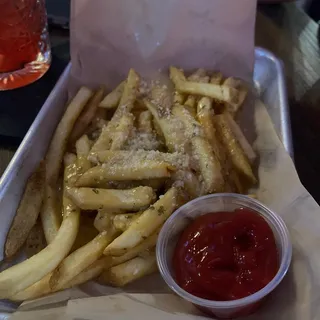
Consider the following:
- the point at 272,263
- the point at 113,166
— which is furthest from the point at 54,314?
the point at 272,263

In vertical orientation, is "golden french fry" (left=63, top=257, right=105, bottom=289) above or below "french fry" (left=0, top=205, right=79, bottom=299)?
below

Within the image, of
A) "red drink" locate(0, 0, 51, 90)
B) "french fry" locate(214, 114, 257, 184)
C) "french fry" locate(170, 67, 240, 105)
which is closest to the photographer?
"french fry" locate(214, 114, 257, 184)

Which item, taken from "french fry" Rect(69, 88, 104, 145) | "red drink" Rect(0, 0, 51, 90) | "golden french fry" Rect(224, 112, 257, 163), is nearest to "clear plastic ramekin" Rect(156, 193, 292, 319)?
"golden french fry" Rect(224, 112, 257, 163)

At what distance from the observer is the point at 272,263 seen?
1.22 metres

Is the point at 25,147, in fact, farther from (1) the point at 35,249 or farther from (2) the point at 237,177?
(2) the point at 237,177

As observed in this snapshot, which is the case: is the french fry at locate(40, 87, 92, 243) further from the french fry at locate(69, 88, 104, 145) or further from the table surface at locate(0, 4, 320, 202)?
the table surface at locate(0, 4, 320, 202)

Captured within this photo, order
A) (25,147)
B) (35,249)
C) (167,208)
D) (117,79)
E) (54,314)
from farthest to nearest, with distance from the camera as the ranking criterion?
(117,79) → (25,147) → (35,249) → (167,208) → (54,314)

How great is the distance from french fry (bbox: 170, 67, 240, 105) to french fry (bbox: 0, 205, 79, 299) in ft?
2.05

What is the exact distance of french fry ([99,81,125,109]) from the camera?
5.66 ft

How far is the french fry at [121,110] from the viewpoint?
4.96 ft

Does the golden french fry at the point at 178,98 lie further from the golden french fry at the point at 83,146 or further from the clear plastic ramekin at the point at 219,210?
the clear plastic ramekin at the point at 219,210

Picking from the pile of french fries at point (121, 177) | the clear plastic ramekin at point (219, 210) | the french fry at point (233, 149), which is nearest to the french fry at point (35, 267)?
the pile of french fries at point (121, 177)

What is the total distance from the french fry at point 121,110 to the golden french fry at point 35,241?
0.90ft

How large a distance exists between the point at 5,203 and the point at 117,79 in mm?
663
